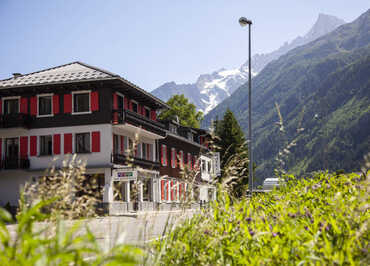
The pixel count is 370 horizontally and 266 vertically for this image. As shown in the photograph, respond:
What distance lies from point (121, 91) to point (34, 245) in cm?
3288

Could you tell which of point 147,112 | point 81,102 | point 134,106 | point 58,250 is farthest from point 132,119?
point 58,250

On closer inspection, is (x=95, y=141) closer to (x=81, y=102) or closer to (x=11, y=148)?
(x=81, y=102)

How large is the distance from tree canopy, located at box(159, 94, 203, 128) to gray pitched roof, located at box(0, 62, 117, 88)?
21.5 m

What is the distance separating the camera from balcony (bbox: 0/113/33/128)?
3297 centimetres

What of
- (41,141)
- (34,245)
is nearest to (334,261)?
(34,245)

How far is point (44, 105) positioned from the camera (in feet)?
112

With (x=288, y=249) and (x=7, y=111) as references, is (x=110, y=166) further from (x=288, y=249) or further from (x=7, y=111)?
(x=288, y=249)

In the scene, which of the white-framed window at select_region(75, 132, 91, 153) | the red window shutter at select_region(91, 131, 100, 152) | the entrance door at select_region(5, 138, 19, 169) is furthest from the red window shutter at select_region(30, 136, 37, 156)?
the red window shutter at select_region(91, 131, 100, 152)

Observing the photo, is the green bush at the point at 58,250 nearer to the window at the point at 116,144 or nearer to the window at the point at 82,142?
the window at the point at 82,142

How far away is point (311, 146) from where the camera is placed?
190 meters

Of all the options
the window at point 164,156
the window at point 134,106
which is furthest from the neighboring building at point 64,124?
the window at point 164,156

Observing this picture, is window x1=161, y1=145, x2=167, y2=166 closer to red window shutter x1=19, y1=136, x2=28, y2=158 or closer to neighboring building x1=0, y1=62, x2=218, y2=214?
neighboring building x1=0, y1=62, x2=218, y2=214

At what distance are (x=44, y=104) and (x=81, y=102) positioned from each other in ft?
9.39

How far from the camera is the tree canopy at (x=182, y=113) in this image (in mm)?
57906
